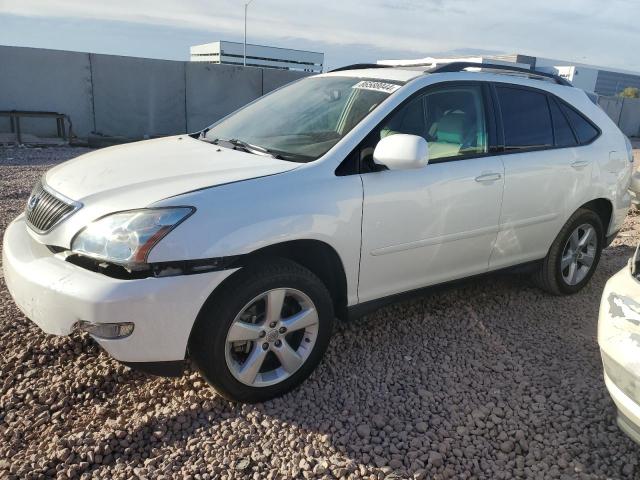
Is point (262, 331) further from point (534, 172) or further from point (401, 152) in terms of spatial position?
point (534, 172)

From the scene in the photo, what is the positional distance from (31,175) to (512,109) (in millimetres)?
7412

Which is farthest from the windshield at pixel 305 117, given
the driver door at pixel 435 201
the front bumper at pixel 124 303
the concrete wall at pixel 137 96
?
the concrete wall at pixel 137 96

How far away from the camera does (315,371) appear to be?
3.16 metres

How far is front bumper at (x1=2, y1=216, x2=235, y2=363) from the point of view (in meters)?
2.35

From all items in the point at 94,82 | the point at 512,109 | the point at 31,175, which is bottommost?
the point at 31,175

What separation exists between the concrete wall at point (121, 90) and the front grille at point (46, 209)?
11520mm

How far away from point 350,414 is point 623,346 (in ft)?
4.32

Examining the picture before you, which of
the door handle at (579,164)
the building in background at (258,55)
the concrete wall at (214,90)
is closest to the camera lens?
the door handle at (579,164)

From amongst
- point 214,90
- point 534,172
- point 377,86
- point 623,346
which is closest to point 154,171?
point 377,86

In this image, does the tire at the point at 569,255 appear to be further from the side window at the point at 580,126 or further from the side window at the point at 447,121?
the side window at the point at 447,121

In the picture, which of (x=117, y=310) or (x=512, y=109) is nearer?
(x=117, y=310)

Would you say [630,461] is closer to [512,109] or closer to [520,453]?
[520,453]

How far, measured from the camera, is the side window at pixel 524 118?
3767 millimetres

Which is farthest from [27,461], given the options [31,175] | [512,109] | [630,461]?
[31,175]
